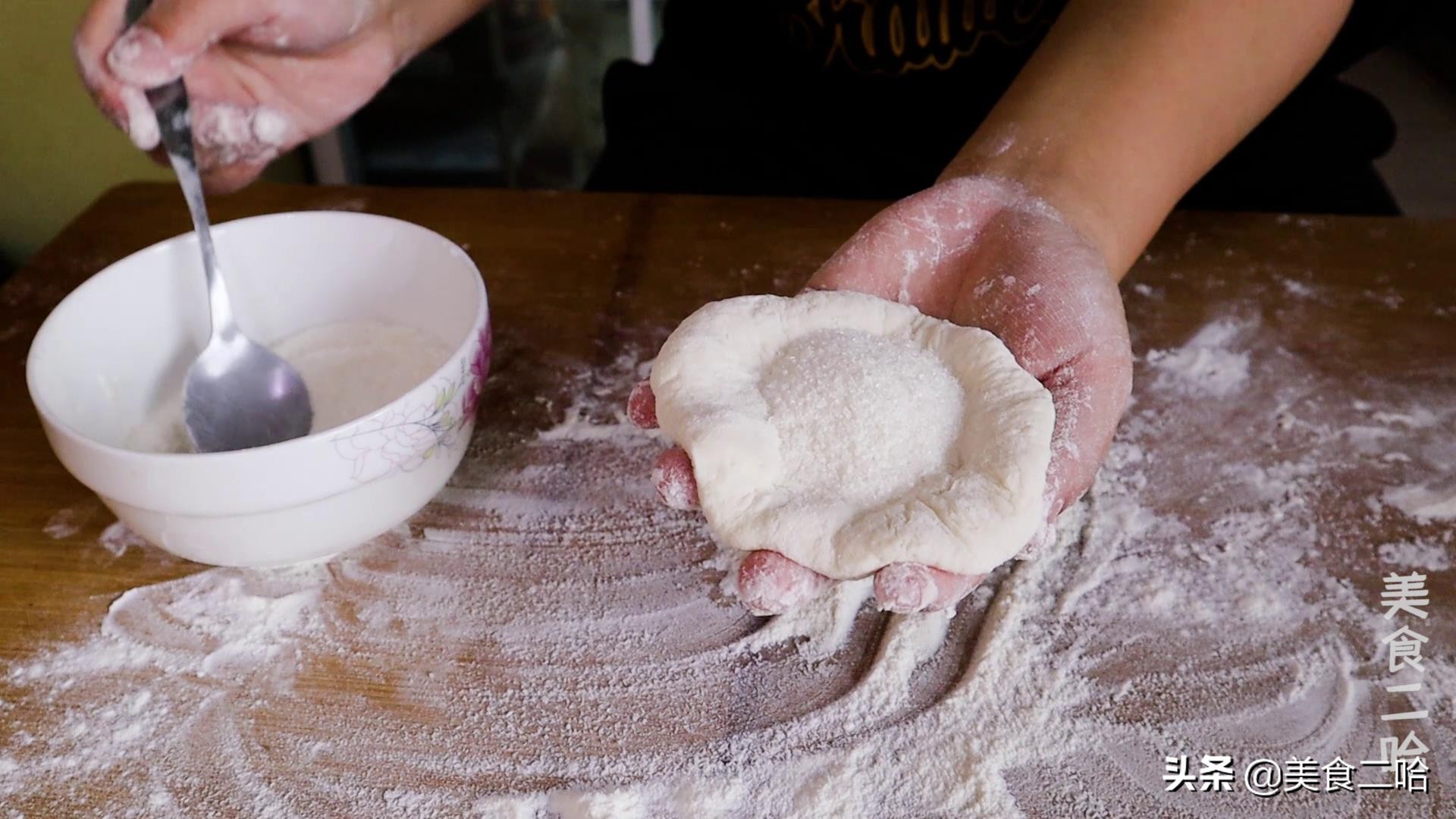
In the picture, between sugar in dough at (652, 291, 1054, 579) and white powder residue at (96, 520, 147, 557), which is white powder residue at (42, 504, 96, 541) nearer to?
white powder residue at (96, 520, 147, 557)

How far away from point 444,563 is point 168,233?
0.68 m

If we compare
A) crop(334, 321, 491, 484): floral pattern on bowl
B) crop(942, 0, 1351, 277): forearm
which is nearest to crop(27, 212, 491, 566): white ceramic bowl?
crop(334, 321, 491, 484): floral pattern on bowl

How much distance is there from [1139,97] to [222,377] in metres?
0.88

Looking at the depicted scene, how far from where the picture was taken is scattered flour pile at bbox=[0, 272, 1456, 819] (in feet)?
2.50

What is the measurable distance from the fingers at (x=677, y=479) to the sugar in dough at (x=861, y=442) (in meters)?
0.01

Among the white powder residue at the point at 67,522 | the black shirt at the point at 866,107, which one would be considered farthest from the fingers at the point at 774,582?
the black shirt at the point at 866,107

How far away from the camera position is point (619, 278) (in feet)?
4.09

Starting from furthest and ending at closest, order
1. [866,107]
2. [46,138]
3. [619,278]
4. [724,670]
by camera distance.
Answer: [46,138] < [866,107] < [619,278] < [724,670]

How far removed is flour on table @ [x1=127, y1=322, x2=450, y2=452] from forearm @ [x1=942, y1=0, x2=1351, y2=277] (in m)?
0.53

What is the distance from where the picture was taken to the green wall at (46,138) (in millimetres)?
1569

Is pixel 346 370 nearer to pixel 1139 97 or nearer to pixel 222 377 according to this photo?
pixel 222 377

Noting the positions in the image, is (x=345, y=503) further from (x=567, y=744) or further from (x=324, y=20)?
(x=324, y=20)

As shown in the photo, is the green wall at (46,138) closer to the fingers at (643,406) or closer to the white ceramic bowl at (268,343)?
the white ceramic bowl at (268,343)

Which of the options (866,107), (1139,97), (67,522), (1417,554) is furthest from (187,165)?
(1417,554)
